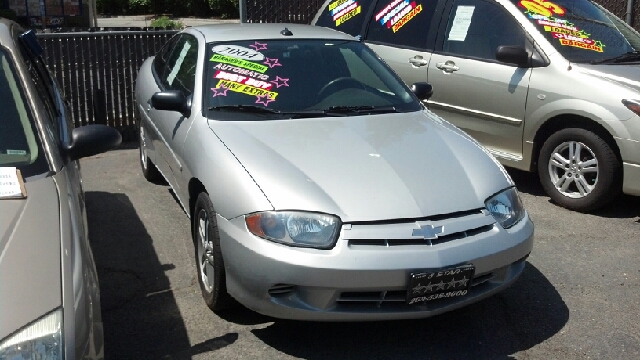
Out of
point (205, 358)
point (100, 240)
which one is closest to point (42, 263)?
point (205, 358)

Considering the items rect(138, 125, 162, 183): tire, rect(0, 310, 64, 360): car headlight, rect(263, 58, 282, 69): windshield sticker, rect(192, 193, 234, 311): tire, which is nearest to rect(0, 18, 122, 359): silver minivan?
rect(0, 310, 64, 360): car headlight

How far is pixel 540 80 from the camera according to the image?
614 centimetres

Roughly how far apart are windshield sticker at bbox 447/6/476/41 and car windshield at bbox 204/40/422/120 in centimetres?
181

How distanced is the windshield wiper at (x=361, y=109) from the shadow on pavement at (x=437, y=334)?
4.51ft

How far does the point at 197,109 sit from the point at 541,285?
2377mm

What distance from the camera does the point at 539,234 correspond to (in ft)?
17.9

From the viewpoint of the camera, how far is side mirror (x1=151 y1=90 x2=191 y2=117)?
4598 mm

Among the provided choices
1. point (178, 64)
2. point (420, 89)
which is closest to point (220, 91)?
point (178, 64)

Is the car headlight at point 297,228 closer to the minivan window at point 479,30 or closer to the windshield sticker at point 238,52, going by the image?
the windshield sticker at point 238,52

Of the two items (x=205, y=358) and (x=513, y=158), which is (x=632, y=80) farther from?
(x=205, y=358)

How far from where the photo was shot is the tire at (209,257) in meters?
3.78

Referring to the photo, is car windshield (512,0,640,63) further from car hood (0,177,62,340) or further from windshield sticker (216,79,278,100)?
car hood (0,177,62,340)

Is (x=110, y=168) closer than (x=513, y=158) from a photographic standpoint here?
No

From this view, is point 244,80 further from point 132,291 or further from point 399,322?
point 399,322
